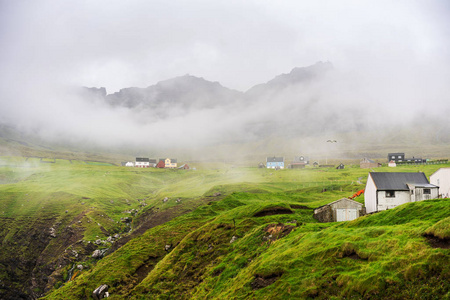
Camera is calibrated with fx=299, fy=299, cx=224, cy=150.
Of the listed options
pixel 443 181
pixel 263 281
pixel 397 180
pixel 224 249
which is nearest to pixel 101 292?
pixel 224 249

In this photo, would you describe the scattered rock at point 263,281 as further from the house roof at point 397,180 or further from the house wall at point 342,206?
the house roof at point 397,180

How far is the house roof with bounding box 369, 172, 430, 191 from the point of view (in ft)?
186

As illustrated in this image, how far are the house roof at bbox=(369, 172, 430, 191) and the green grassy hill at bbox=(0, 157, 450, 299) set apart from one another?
14.7 meters

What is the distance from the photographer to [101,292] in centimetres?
4691

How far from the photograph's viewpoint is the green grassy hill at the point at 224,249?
2095 cm

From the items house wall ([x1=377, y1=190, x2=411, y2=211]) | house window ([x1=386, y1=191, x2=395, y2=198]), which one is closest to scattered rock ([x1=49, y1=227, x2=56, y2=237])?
house wall ([x1=377, y1=190, x2=411, y2=211])

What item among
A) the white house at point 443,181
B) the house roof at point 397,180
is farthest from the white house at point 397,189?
the white house at point 443,181

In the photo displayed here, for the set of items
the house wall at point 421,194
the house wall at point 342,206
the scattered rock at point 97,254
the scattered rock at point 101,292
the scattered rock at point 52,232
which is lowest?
the scattered rock at point 97,254

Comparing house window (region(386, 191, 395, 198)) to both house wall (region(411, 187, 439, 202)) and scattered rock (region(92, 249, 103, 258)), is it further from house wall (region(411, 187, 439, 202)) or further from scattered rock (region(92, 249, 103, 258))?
scattered rock (region(92, 249, 103, 258))

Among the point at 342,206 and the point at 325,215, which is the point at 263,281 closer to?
the point at 325,215

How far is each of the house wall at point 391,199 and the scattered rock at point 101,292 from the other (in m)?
49.7

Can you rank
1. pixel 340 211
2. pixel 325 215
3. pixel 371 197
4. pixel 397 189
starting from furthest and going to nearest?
pixel 371 197 < pixel 325 215 < pixel 397 189 < pixel 340 211

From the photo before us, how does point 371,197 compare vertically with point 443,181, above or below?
below

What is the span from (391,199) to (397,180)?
4.12 meters
